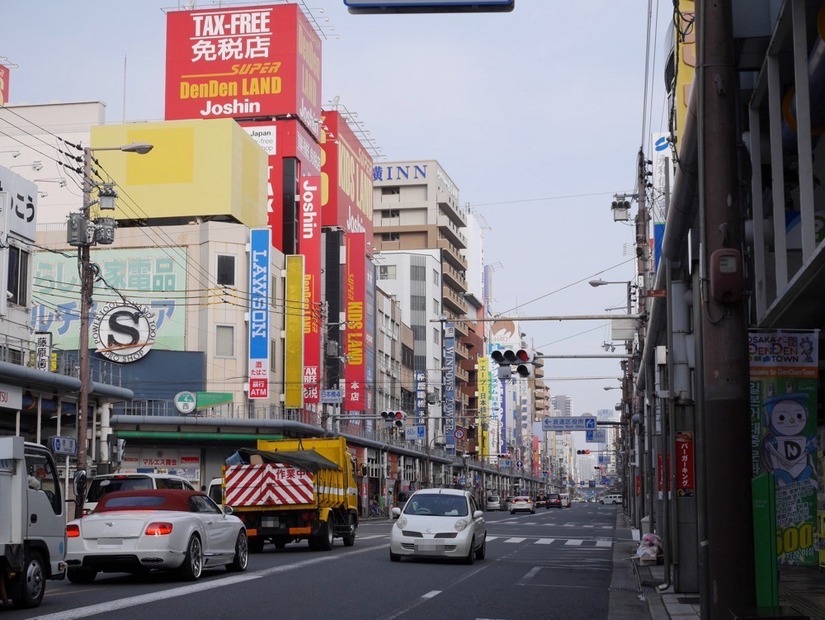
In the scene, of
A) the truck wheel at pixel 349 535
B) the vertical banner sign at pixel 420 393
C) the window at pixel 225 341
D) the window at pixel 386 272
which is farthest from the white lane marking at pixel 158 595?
the window at pixel 386 272

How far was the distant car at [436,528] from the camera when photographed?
23.5m

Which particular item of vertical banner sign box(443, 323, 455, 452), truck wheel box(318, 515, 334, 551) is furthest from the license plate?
vertical banner sign box(443, 323, 455, 452)

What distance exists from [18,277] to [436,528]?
21.3m

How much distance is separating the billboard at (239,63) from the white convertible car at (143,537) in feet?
190

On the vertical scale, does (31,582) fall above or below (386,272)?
below

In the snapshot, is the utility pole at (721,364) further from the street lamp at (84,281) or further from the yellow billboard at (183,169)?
the yellow billboard at (183,169)

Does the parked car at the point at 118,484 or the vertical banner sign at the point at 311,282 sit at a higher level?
the vertical banner sign at the point at 311,282

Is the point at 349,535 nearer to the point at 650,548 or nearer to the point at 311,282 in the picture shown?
the point at 650,548

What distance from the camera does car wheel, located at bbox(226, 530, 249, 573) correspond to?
20.3 m

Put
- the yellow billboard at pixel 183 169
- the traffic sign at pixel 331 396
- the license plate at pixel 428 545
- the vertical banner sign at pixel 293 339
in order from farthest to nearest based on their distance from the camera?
the vertical banner sign at pixel 293 339 → the yellow billboard at pixel 183 169 → the traffic sign at pixel 331 396 → the license plate at pixel 428 545

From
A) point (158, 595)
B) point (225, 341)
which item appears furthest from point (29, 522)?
point (225, 341)

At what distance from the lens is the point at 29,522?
579 inches

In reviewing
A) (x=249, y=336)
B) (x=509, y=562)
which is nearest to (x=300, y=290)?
(x=249, y=336)

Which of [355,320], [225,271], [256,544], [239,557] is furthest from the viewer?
[355,320]
